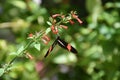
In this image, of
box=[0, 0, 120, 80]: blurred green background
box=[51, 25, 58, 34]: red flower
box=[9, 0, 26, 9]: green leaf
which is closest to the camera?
box=[51, 25, 58, 34]: red flower

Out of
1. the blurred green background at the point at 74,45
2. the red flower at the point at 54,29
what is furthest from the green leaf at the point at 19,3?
the red flower at the point at 54,29

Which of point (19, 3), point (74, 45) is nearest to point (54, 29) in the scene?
point (74, 45)

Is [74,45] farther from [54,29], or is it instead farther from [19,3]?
[54,29]

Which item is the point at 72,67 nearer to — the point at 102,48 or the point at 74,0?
the point at 102,48

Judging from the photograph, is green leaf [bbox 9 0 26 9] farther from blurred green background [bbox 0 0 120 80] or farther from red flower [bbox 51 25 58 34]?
red flower [bbox 51 25 58 34]

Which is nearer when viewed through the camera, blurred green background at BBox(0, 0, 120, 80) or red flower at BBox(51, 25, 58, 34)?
red flower at BBox(51, 25, 58, 34)

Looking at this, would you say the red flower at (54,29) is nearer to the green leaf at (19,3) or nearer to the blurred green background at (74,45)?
the blurred green background at (74,45)

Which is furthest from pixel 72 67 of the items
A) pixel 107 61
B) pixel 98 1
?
pixel 98 1

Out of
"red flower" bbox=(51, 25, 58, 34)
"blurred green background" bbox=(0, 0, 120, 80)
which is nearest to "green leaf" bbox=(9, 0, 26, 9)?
"blurred green background" bbox=(0, 0, 120, 80)

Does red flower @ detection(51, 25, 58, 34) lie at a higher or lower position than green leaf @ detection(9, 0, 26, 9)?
lower
